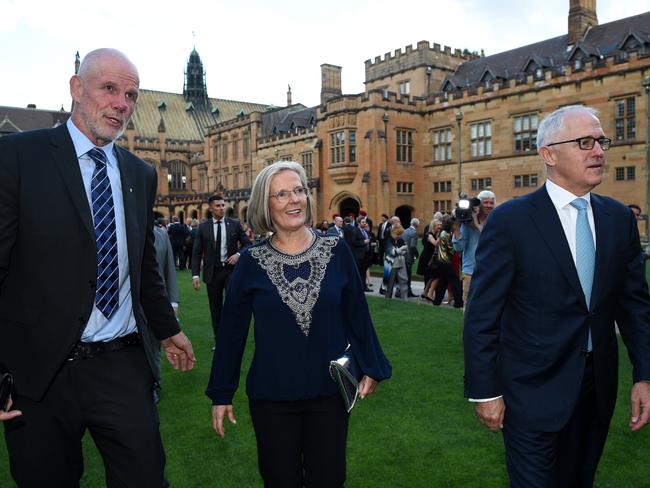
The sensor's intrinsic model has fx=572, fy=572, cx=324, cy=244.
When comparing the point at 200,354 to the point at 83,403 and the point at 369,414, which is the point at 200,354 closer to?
the point at 369,414

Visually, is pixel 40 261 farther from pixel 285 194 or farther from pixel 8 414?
pixel 285 194

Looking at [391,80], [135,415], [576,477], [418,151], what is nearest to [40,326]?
[135,415]

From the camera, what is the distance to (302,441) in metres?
2.65

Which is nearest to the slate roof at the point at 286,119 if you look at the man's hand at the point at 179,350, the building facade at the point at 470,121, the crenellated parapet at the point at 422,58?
the building facade at the point at 470,121

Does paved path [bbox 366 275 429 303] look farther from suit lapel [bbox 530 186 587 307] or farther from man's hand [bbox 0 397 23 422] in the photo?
man's hand [bbox 0 397 23 422]

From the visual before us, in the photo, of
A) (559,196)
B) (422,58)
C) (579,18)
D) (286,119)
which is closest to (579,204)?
(559,196)

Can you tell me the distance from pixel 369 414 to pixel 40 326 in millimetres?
3432

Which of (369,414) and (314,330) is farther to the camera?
(369,414)

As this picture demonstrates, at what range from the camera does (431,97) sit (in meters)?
35.3

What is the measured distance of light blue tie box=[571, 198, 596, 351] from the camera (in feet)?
8.32

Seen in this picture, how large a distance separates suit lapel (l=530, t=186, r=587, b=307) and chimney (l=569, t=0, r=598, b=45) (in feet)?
114

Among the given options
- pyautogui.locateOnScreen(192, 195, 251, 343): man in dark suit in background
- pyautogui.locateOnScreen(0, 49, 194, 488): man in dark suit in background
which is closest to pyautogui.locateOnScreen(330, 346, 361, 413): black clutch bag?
pyautogui.locateOnScreen(0, 49, 194, 488): man in dark suit in background

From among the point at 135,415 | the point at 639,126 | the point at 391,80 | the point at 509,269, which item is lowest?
the point at 135,415

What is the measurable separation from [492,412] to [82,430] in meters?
1.75
